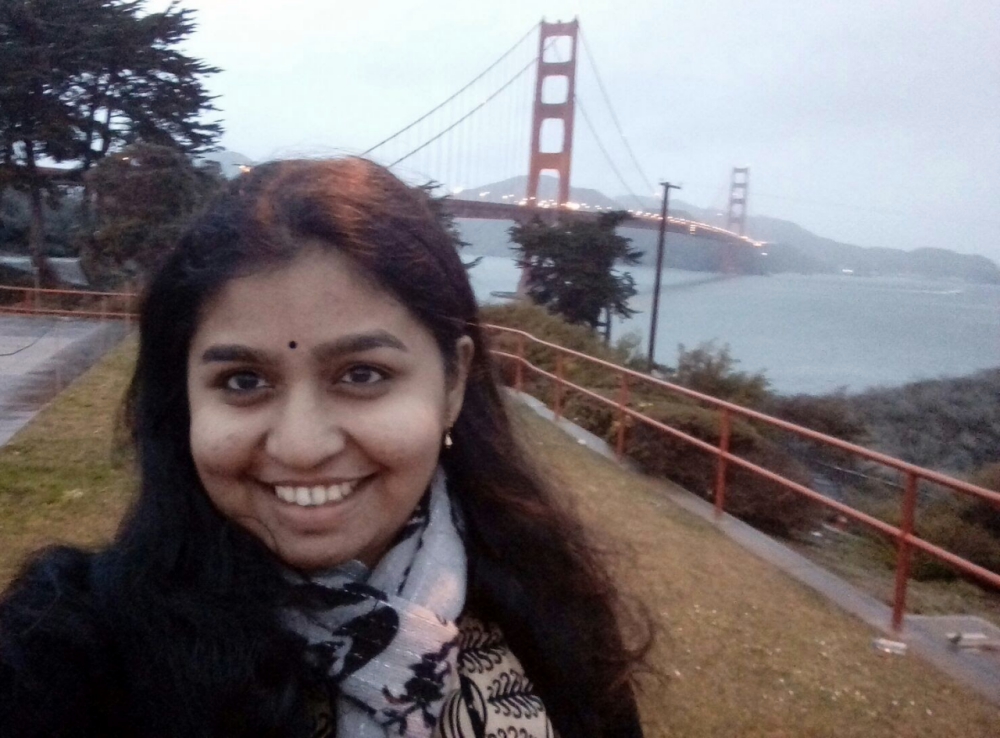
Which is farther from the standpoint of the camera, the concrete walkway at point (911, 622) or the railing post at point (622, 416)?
the railing post at point (622, 416)

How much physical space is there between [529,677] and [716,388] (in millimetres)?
10231

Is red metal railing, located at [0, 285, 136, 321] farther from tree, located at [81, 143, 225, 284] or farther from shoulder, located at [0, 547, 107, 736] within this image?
shoulder, located at [0, 547, 107, 736]

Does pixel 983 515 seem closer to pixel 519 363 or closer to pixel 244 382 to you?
pixel 519 363

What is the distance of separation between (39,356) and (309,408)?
1186cm

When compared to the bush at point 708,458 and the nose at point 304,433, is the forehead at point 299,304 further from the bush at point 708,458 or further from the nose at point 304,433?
the bush at point 708,458

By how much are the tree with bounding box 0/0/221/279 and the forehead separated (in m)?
11.1

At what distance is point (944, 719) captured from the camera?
10.3 ft

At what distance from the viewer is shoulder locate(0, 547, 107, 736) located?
883mm

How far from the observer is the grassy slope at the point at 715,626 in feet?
10.0

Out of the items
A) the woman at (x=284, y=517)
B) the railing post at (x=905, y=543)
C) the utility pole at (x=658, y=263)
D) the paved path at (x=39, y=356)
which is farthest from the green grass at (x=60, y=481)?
the utility pole at (x=658, y=263)

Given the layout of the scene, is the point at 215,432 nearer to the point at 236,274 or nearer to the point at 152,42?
the point at 236,274

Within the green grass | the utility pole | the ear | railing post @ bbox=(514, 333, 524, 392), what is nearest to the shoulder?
the ear

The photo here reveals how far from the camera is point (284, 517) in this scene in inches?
41.2

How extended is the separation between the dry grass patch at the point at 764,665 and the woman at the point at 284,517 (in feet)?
4.06
